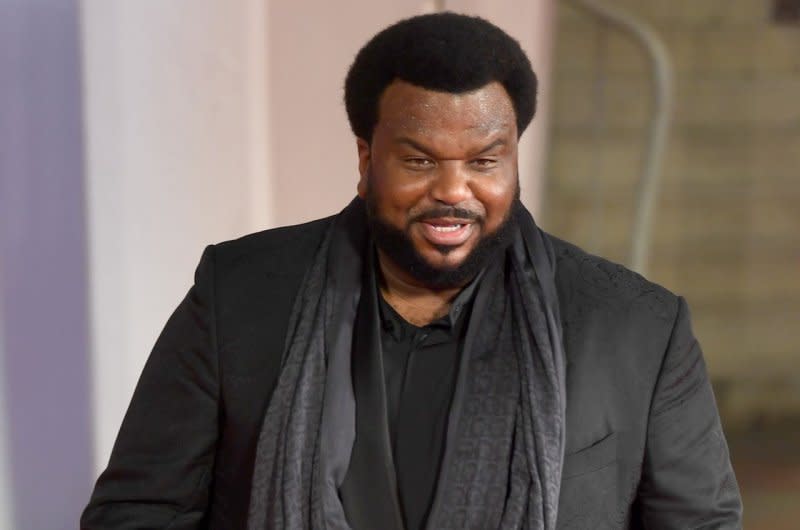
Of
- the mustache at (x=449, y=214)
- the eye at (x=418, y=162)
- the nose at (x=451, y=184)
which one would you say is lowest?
the mustache at (x=449, y=214)

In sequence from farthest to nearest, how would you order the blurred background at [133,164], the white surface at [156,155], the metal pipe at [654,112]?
the metal pipe at [654,112] → the white surface at [156,155] → the blurred background at [133,164]

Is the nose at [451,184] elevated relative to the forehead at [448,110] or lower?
lower

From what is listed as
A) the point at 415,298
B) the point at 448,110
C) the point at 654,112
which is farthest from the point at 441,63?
the point at 654,112

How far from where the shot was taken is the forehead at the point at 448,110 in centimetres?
180

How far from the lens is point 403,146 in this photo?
182 centimetres

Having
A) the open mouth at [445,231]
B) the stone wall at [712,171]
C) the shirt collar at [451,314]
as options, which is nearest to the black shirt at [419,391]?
the shirt collar at [451,314]

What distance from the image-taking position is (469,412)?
1865mm

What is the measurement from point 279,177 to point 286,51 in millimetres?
282

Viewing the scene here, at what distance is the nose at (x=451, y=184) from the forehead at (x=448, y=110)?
2.0 inches

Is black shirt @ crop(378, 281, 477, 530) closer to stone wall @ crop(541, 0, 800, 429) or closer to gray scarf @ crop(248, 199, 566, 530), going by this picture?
gray scarf @ crop(248, 199, 566, 530)

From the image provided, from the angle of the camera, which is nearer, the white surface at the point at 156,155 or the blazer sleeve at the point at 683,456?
the blazer sleeve at the point at 683,456

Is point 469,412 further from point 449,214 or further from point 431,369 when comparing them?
point 449,214

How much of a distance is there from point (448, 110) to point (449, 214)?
5.3 inches

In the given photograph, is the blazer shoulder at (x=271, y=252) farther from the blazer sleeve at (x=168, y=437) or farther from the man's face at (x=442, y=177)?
the man's face at (x=442, y=177)
